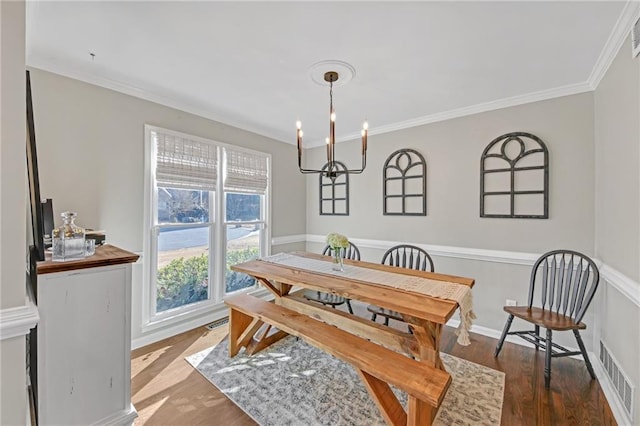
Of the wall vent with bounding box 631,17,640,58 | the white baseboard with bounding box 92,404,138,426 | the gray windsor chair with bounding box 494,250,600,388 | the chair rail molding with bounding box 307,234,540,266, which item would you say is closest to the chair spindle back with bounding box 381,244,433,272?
the chair rail molding with bounding box 307,234,540,266

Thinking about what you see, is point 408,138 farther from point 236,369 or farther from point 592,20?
point 236,369

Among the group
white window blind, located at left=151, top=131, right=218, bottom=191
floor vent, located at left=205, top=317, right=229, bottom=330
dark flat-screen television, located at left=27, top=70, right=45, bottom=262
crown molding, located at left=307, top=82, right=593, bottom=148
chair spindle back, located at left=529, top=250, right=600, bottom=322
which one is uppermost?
crown molding, located at left=307, top=82, right=593, bottom=148

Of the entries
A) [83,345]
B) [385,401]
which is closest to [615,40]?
[385,401]

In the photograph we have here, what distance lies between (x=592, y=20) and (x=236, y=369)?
347 centimetres

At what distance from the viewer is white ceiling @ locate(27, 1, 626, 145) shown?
5.14 ft

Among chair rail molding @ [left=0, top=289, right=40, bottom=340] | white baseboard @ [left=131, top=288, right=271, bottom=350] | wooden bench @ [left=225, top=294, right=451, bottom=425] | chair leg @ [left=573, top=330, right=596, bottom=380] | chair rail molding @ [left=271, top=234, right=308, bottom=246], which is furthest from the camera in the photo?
chair rail molding @ [left=271, top=234, right=308, bottom=246]

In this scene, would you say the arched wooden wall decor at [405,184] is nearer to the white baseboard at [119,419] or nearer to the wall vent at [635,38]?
the wall vent at [635,38]

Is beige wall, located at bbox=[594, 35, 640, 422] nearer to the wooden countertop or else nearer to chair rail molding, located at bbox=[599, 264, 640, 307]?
chair rail molding, located at bbox=[599, 264, 640, 307]

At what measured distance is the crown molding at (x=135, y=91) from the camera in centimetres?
212

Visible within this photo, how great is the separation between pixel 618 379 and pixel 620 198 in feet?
4.02

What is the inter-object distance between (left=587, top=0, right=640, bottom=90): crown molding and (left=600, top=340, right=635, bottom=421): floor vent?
215 cm

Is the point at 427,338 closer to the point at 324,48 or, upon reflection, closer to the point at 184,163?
the point at 324,48

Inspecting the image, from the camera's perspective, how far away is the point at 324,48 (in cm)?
190

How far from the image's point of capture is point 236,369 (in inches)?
89.0
